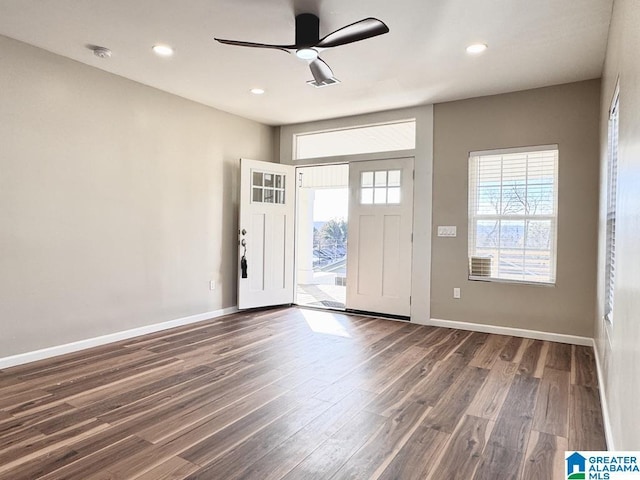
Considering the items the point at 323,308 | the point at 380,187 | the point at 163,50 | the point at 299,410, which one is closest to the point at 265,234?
the point at 323,308

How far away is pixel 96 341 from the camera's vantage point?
3.84 m

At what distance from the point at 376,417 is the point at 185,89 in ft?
12.6

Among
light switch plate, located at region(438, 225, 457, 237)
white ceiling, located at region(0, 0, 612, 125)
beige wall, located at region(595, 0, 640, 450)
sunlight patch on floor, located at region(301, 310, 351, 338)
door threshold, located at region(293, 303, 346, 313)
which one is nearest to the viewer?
beige wall, located at region(595, 0, 640, 450)

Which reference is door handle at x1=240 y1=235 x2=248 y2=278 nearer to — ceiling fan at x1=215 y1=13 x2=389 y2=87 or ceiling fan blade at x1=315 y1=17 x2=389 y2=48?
ceiling fan at x1=215 y1=13 x2=389 y2=87

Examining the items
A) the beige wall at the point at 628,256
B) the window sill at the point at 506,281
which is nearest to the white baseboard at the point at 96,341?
the window sill at the point at 506,281

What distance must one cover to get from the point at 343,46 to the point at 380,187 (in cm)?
221

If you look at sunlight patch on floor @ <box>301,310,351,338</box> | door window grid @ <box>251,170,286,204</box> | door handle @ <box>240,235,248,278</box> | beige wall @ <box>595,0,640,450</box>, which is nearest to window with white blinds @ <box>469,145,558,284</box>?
sunlight patch on floor @ <box>301,310,351,338</box>

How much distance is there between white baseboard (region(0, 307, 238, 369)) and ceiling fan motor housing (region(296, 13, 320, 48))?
10.7 feet

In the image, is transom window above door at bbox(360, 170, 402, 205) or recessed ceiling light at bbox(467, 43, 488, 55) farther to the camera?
transom window above door at bbox(360, 170, 402, 205)

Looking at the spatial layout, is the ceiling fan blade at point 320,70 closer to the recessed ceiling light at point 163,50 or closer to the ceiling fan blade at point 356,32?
the ceiling fan blade at point 356,32

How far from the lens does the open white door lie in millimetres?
5328

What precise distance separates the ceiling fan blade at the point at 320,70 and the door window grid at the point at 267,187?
237cm

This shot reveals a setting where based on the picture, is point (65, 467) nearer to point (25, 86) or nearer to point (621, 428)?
point (621, 428)

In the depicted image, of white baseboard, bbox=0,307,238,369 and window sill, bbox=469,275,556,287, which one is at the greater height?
window sill, bbox=469,275,556,287
